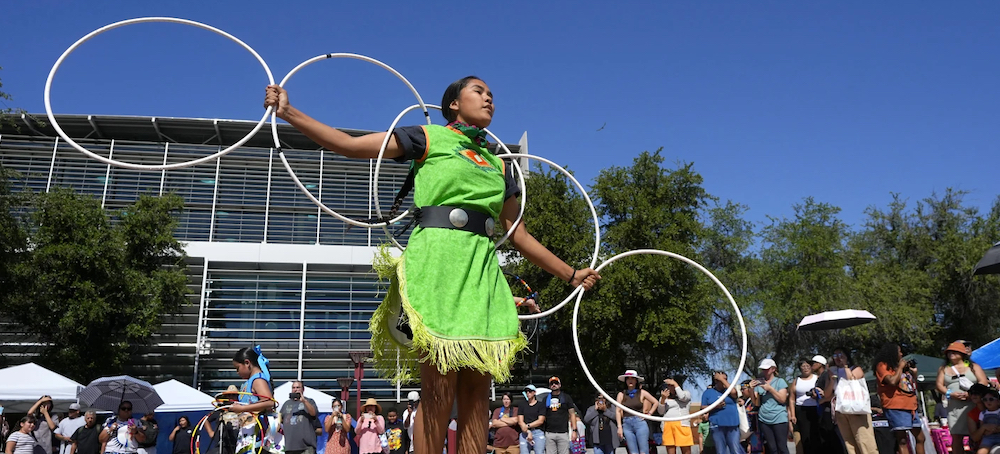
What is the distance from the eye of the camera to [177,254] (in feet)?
105

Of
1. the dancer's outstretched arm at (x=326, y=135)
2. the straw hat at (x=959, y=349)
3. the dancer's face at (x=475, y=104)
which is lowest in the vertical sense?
the straw hat at (x=959, y=349)

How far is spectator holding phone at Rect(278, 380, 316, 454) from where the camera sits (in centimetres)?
1152

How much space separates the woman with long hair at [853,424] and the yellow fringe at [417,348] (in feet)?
24.7

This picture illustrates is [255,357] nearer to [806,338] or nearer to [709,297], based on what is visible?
[709,297]

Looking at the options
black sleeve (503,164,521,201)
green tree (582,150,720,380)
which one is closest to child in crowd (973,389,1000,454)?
black sleeve (503,164,521,201)

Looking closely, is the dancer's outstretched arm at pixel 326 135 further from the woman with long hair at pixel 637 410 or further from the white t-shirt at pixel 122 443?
the white t-shirt at pixel 122 443

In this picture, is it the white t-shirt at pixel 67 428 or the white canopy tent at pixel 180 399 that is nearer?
the white t-shirt at pixel 67 428

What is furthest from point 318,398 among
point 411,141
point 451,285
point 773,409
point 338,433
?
point 451,285

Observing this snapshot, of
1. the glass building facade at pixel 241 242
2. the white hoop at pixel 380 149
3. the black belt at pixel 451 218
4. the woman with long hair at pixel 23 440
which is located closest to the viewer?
the black belt at pixel 451 218

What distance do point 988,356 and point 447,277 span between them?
10210 mm

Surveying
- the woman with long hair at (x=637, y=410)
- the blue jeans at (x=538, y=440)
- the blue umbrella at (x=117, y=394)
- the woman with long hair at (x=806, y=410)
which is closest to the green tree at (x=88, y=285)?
the blue umbrella at (x=117, y=394)

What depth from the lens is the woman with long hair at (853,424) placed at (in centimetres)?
951

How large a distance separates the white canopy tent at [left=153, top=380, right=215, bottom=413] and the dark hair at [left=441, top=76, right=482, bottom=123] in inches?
605

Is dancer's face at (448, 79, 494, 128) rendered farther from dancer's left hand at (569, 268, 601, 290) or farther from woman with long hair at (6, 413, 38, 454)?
woman with long hair at (6, 413, 38, 454)
